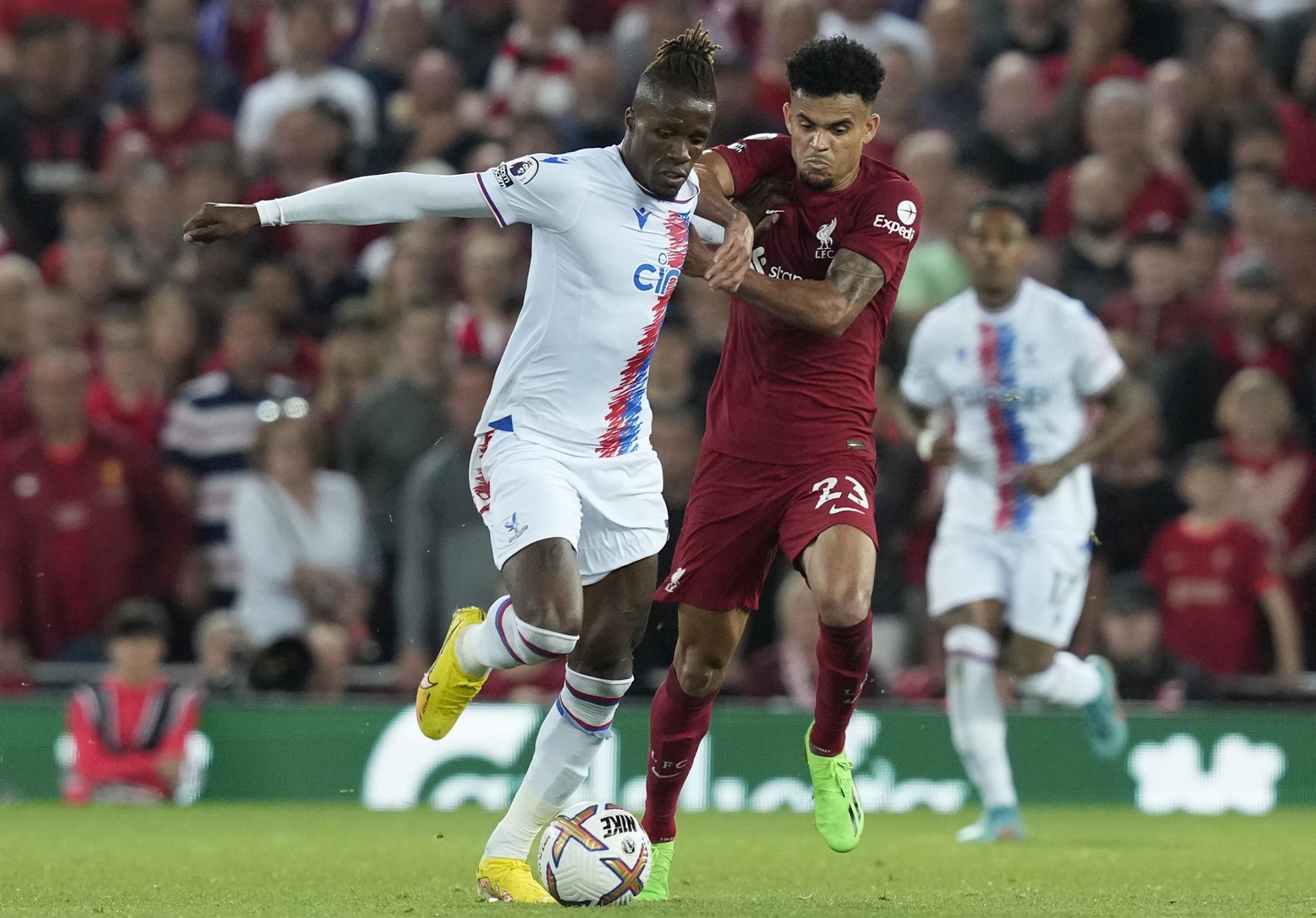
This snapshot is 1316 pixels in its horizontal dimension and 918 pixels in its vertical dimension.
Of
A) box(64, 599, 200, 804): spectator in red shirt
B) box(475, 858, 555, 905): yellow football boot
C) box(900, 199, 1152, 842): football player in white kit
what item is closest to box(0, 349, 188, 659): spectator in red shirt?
box(64, 599, 200, 804): spectator in red shirt

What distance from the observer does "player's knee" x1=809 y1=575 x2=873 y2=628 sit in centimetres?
728

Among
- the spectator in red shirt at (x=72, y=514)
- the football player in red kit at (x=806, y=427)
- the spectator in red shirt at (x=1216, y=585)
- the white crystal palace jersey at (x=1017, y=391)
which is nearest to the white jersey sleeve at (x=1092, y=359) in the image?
the white crystal palace jersey at (x=1017, y=391)

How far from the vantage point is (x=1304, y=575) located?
12.0 metres

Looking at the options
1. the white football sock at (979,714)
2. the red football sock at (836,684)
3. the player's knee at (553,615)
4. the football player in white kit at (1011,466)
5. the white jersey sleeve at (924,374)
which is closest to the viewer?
the player's knee at (553,615)

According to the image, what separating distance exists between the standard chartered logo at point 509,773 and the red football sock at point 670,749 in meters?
3.78

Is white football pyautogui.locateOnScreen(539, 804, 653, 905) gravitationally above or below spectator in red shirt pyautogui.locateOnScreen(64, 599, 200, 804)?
above

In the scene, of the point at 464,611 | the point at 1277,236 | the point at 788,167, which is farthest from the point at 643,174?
the point at 1277,236

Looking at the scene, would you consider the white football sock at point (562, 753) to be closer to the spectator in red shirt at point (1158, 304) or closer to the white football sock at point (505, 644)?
the white football sock at point (505, 644)

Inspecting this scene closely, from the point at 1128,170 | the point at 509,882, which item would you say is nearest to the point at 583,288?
the point at 509,882

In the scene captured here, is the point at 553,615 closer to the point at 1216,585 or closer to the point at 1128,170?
the point at 1216,585

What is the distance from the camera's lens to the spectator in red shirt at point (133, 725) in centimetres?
1160

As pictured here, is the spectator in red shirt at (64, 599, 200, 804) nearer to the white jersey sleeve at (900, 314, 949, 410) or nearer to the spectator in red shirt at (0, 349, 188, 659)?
the spectator in red shirt at (0, 349, 188, 659)

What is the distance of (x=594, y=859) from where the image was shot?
6.92 meters

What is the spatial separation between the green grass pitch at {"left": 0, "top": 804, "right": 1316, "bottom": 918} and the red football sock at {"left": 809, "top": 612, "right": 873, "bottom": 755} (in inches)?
20.9
